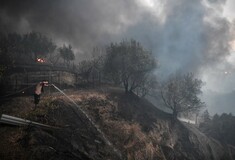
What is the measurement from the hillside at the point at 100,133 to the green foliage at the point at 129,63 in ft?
15.7

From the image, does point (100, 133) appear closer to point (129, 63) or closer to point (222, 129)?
point (129, 63)

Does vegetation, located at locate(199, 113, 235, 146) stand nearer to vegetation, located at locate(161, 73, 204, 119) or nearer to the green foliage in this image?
Answer: vegetation, located at locate(161, 73, 204, 119)

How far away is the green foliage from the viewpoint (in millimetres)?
53000

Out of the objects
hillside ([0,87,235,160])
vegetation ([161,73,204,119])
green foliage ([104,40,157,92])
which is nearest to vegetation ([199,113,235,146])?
hillside ([0,87,235,160])

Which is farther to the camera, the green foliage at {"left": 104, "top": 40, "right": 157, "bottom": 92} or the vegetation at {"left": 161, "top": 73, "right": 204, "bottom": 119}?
the vegetation at {"left": 161, "top": 73, "right": 204, "bottom": 119}

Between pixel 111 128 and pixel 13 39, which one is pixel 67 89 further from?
pixel 13 39

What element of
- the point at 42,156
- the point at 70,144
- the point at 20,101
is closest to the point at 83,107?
the point at 20,101

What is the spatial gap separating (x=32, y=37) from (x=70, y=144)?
88.7m

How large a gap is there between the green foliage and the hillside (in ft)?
15.7

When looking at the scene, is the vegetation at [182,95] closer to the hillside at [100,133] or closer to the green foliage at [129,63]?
the hillside at [100,133]

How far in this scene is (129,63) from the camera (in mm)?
52562

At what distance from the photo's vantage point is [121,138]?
115 ft

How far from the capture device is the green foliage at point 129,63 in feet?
174

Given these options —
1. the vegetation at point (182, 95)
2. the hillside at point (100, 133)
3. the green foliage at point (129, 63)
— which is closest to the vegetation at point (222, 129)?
the hillside at point (100, 133)
